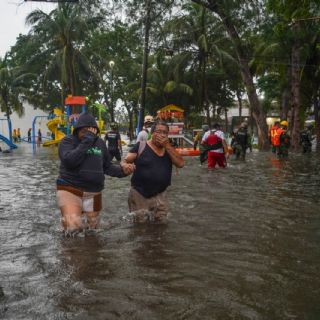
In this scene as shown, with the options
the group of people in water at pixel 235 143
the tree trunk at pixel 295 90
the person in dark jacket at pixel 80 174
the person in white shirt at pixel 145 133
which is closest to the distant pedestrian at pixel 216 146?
the group of people in water at pixel 235 143

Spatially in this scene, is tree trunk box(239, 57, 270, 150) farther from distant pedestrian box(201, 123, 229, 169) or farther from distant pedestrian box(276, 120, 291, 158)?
distant pedestrian box(201, 123, 229, 169)

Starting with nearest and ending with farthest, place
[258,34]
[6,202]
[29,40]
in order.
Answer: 1. [6,202]
2. [258,34]
3. [29,40]

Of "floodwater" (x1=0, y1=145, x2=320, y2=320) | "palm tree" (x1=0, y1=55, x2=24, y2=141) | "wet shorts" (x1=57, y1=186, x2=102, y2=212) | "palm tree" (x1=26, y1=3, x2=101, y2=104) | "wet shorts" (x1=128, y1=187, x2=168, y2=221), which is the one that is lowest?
"floodwater" (x1=0, y1=145, x2=320, y2=320)

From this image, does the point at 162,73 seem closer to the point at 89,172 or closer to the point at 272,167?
the point at 272,167

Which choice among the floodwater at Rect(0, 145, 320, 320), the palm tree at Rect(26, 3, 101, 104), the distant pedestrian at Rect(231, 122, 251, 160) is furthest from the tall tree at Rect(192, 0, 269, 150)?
the palm tree at Rect(26, 3, 101, 104)

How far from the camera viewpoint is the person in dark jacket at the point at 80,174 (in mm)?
6133

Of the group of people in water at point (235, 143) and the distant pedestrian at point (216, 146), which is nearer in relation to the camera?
the distant pedestrian at point (216, 146)

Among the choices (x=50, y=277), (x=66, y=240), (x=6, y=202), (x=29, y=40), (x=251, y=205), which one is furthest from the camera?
(x=29, y=40)

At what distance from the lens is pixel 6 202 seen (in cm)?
954

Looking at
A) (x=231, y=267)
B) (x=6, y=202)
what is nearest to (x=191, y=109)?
(x=6, y=202)

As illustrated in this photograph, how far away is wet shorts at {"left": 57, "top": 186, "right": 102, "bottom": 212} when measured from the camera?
6162 mm

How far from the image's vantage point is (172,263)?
5137 millimetres

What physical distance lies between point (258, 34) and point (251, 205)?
17632mm

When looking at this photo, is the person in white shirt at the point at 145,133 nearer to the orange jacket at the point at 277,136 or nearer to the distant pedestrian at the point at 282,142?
the distant pedestrian at the point at 282,142
